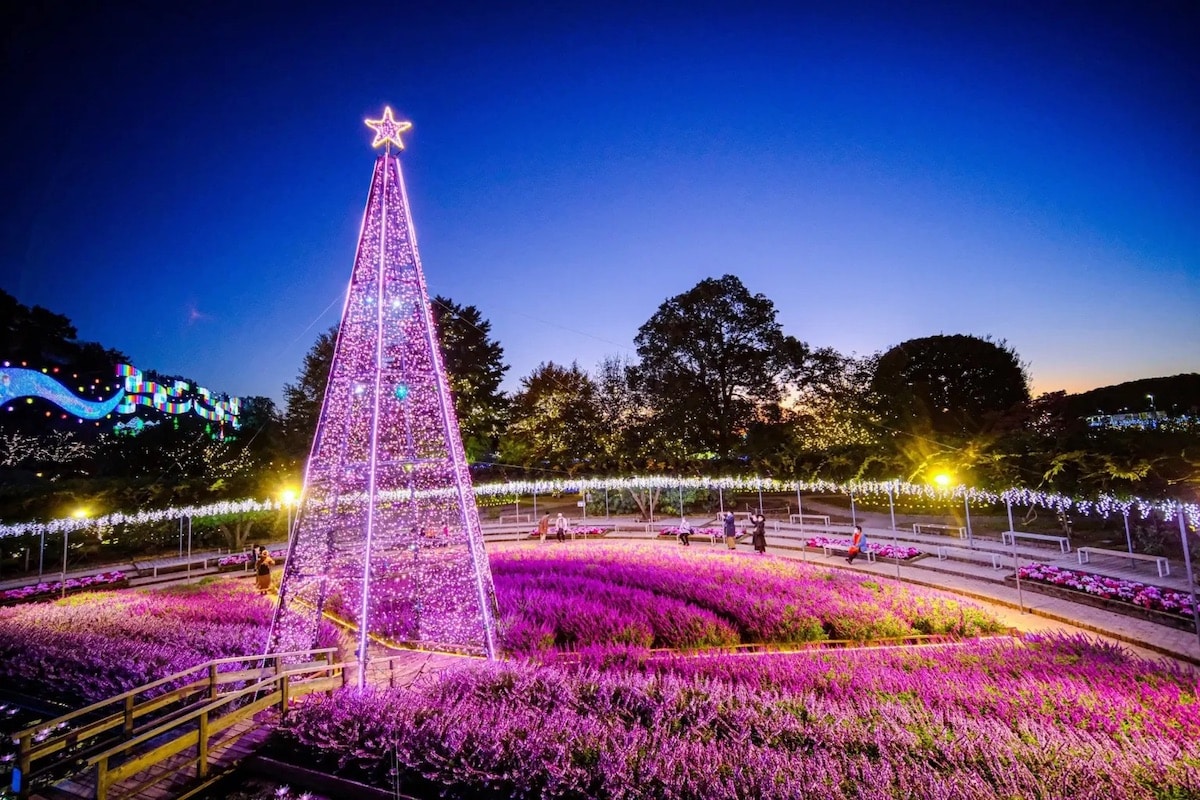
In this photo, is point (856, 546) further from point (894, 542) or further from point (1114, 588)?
point (1114, 588)

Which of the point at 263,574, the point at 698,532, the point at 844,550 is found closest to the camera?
the point at 263,574

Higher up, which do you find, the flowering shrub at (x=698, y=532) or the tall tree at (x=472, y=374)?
the tall tree at (x=472, y=374)

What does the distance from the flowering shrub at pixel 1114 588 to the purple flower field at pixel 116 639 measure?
55.9 ft

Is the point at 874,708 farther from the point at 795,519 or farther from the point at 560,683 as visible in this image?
the point at 795,519

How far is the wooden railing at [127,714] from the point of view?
4996 mm

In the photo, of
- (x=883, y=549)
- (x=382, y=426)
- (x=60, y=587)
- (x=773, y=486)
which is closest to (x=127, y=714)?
(x=382, y=426)

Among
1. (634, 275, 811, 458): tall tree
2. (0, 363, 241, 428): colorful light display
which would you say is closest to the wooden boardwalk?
(634, 275, 811, 458): tall tree

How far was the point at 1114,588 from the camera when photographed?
1148cm

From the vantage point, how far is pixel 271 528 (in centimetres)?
2839

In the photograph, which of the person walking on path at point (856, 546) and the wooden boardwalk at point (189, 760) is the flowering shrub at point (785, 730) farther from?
the person walking on path at point (856, 546)

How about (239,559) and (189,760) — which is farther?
(239,559)

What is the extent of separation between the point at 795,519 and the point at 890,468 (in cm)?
611

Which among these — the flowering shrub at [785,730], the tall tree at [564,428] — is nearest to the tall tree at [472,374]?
the tall tree at [564,428]

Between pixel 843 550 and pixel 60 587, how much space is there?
26088mm
